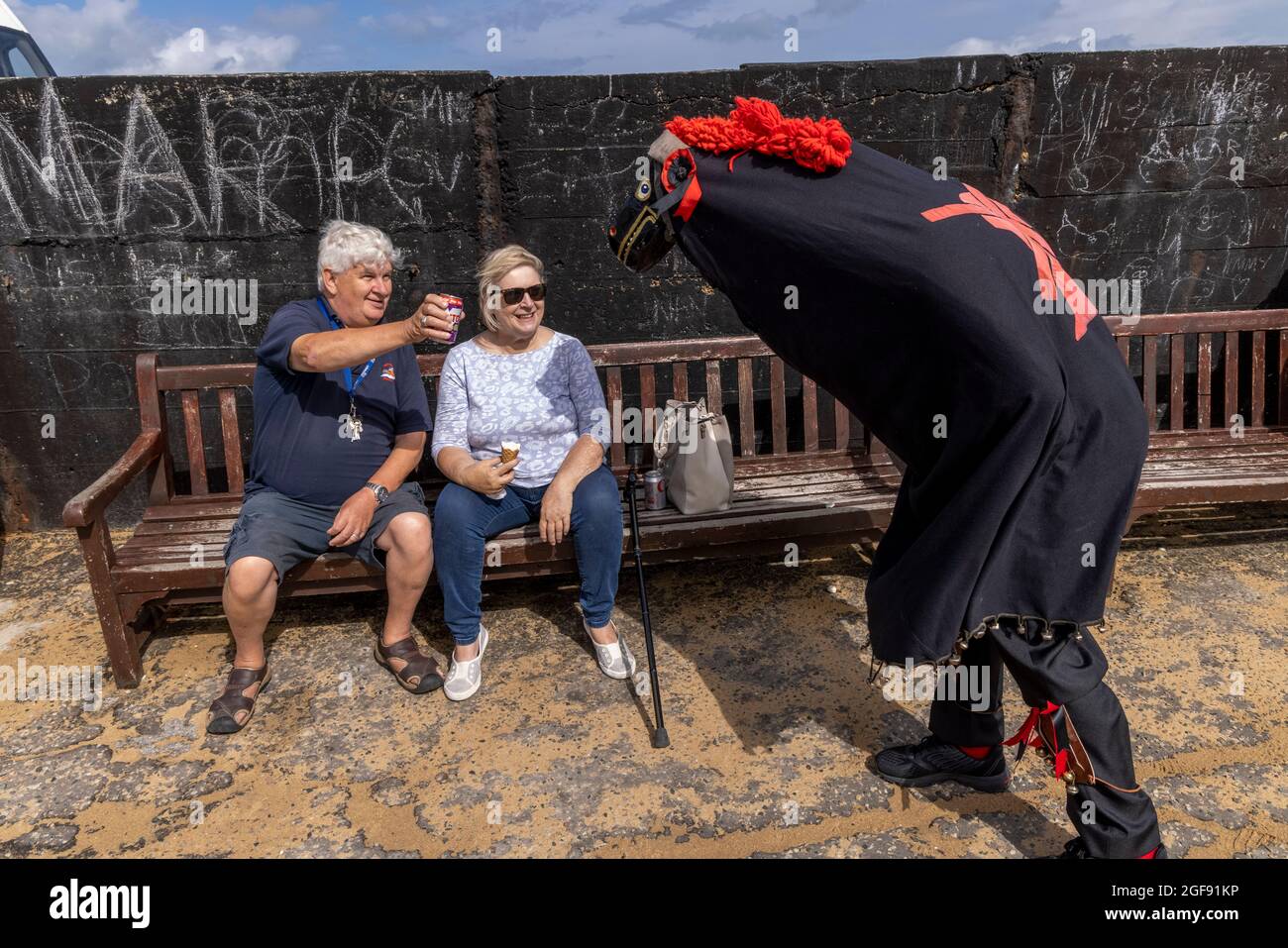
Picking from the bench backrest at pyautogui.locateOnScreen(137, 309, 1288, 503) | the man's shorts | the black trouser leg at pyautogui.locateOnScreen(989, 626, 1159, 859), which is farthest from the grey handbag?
the black trouser leg at pyautogui.locateOnScreen(989, 626, 1159, 859)

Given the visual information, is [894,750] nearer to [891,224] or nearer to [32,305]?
[891,224]

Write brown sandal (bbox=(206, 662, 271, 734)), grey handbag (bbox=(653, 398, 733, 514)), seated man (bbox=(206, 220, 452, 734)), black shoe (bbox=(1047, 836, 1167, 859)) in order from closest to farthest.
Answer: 1. black shoe (bbox=(1047, 836, 1167, 859))
2. brown sandal (bbox=(206, 662, 271, 734))
3. seated man (bbox=(206, 220, 452, 734))
4. grey handbag (bbox=(653, 398, 733, 514))

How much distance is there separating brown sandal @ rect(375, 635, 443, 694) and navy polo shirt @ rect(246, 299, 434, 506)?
0.59 meters

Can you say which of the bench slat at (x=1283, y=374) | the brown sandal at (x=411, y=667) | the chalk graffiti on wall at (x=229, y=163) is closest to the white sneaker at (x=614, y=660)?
the brown sandal at (x=411, y=667)

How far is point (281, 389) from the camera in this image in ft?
10.7

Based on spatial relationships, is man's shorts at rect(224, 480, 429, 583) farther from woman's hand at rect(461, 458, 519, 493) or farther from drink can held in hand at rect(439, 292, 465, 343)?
drink can held in hand at rect(439, 292, 465, 343)

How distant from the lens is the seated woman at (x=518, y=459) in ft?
10.5

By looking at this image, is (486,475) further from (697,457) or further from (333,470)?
(697,457)

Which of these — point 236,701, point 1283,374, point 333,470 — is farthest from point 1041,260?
point 1283,374

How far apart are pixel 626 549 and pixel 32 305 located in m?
3.16

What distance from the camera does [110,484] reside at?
325cm

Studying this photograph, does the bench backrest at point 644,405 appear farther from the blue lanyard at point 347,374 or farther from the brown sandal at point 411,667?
the brown sandal at point 411,667

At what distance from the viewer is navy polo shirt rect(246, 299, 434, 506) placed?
3.24m

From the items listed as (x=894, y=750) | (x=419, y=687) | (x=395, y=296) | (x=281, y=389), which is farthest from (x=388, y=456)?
(x=894, y=750)
